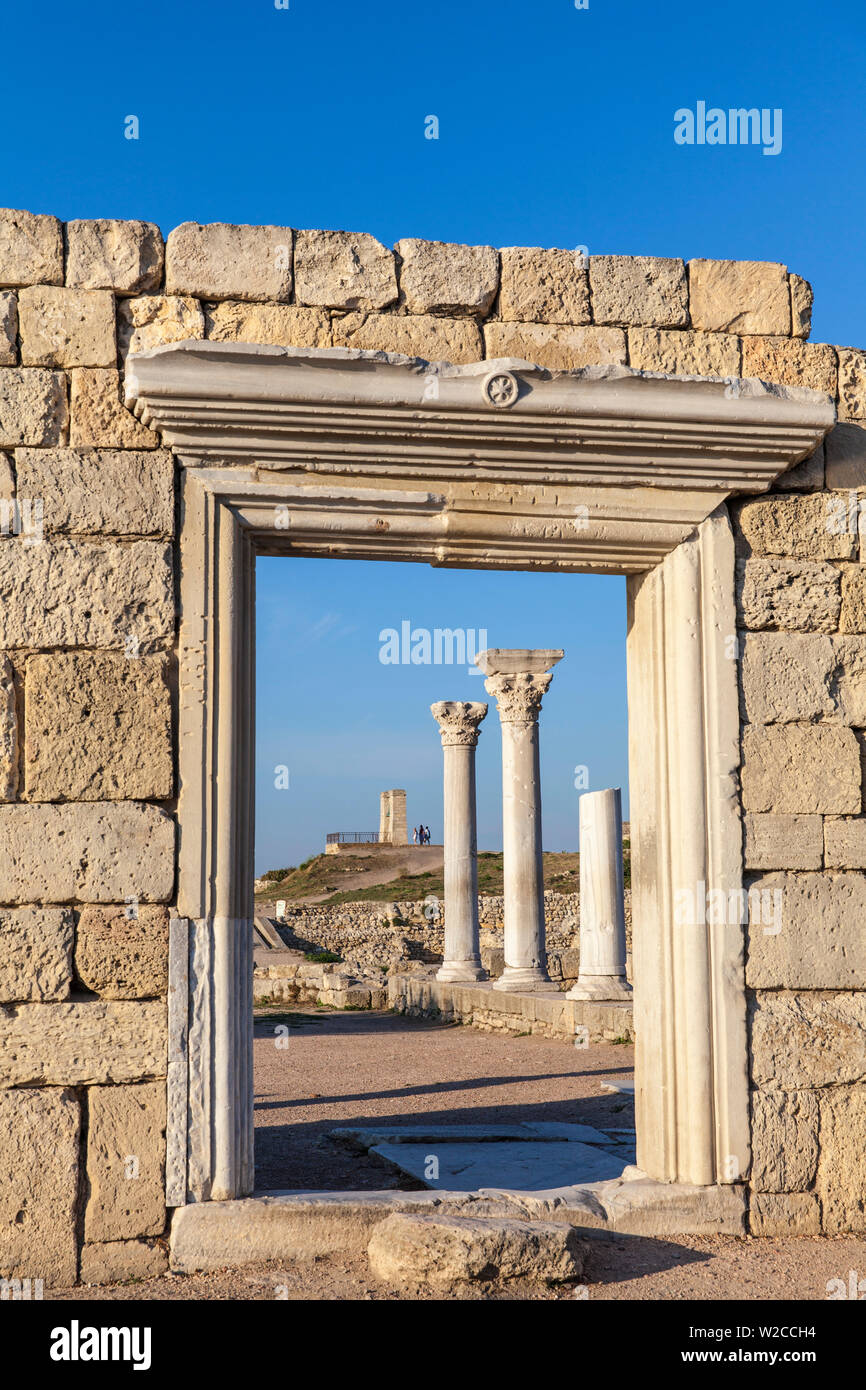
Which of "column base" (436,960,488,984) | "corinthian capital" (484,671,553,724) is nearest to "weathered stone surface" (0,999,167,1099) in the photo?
"corinthian capital" (484,671,553,724)

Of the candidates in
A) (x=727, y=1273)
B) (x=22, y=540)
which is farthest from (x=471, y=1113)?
(x=22, y=540)

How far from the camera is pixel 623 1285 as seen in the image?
407 centimetres

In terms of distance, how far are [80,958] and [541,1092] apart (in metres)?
5.68

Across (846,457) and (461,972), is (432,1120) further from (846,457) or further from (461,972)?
(461,972)

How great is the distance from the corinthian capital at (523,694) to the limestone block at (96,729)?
1005 centimetres

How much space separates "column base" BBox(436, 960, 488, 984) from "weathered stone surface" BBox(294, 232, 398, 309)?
11504 millimetres

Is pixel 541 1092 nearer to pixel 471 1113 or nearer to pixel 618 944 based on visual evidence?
pixel 471 1113

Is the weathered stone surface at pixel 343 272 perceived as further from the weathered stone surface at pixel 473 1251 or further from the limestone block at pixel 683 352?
the weathered stone surface at pixel 473 1251

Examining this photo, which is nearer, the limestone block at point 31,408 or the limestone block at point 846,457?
the limestone block at point 31,408

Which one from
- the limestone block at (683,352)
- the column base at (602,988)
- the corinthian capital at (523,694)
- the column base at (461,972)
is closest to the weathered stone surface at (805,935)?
the limestone block at (683,352)

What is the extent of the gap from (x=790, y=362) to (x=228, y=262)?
2336mm

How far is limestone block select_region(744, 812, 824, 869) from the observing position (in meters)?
4.81

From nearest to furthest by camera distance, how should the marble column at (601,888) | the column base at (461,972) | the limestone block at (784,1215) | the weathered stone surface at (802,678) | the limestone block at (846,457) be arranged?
the limestone block at (784,1215), the weathered stone surface at (802,678), the limestone block at (846,457), the marble column at (601,888), the column base at (461,972)

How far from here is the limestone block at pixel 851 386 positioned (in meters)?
5.15
